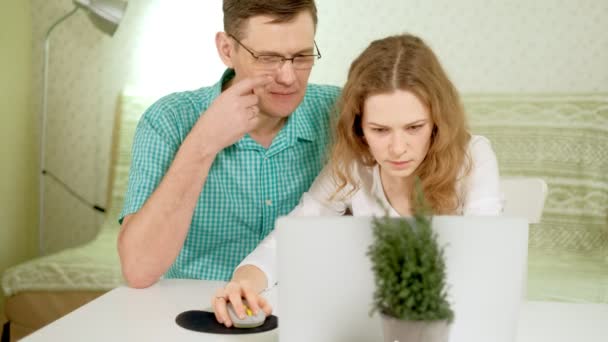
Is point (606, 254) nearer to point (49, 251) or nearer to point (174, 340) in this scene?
point (174, 340)

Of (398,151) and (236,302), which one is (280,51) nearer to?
(398,151)

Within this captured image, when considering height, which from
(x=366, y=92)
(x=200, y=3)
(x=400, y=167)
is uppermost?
(x=200, y=3)

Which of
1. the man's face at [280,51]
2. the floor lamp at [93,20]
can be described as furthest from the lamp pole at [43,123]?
the man's face at [280,51]

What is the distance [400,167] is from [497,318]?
0.61 m

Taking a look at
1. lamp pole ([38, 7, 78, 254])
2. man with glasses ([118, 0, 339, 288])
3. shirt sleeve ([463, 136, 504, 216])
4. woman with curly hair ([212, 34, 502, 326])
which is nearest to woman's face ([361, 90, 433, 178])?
woman with curly hair ([212, 34, 502, 326])

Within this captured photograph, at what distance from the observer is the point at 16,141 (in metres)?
3.40

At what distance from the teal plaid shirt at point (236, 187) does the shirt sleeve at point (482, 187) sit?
408 mm

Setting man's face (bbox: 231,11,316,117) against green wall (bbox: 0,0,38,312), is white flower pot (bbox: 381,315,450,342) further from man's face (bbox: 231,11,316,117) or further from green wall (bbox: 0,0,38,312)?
green wall (bbox: 0,0,38,312)

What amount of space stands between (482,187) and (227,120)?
1.76 ft

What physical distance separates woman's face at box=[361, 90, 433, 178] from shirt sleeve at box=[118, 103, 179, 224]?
0.47 metres

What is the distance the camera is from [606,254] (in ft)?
8.64

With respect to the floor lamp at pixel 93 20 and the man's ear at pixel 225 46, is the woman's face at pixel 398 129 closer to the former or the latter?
the man's ear at pixel 225 46

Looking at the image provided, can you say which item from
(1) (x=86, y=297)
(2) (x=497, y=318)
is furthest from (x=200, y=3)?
(2) (x=497, y=318)

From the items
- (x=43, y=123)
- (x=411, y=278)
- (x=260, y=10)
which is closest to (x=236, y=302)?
(x=411, y=278)
